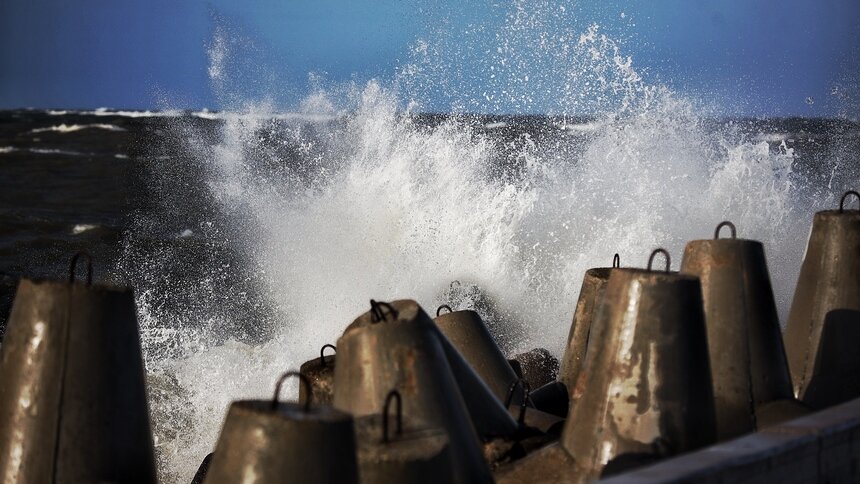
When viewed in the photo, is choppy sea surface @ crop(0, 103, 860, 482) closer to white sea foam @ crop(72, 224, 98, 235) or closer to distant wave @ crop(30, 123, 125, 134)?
white sea foam @ crop(72, 224, 98, 235)

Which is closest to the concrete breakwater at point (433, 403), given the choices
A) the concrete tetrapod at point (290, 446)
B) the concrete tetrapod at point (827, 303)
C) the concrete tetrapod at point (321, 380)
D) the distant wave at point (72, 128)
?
the concrete tetrapod at point (290, 446)

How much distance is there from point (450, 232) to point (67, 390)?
31.6 feet

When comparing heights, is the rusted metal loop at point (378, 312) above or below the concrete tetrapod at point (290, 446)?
above

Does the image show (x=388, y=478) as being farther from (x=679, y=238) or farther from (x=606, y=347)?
(x=679, y=238)

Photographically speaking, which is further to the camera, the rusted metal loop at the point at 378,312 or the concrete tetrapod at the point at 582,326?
the concrete tetrapod at the point at 582,326

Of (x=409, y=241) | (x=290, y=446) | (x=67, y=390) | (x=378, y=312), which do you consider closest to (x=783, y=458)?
(x=378, y=312)

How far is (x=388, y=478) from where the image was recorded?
10.3ft

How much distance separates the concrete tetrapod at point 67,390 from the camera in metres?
3.62

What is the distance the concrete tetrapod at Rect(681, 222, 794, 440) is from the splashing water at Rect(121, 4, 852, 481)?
15.4 feet

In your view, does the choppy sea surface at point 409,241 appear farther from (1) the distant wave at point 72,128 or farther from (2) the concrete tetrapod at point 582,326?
(1) the distant wave at point 72,128

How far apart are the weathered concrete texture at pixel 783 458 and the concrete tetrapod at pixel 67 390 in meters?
1.61

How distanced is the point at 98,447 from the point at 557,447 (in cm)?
148

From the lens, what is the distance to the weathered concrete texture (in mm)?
3154

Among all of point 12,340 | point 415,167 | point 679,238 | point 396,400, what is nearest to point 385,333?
point 396,400
